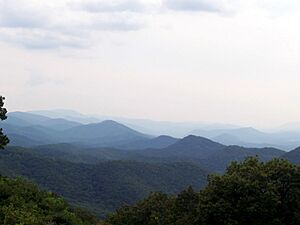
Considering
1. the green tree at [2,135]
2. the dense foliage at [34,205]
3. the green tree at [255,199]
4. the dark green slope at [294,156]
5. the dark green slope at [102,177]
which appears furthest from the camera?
the dark green slope at [294,156]

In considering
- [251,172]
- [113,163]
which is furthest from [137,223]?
[113,163]

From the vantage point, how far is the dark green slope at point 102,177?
325 ft

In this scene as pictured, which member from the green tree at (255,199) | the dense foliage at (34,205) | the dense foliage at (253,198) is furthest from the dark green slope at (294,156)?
the dense foliage at (34,205)

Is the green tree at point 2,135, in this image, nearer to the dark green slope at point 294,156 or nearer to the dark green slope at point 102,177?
the dark green slope at point 102,177

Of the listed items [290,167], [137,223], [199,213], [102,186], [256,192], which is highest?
[290,167]

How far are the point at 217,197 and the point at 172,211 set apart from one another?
17.3 ft

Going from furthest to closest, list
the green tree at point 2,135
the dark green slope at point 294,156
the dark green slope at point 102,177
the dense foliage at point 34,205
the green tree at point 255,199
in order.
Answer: the dark green slope at point 294,156, the dark green slope at point 102,177, the green tree at point 2,135, the green tree at point 255,199, the dense foliage at point 34,205

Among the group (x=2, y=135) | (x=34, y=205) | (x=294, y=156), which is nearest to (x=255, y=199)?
(x=34, y=205)

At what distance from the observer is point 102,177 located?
11425 centimetres

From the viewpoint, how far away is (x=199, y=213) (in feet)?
72.1

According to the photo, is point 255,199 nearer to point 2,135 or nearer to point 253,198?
point 253,198

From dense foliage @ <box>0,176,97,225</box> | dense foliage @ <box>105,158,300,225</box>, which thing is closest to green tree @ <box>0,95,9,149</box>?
dense foliage @ <box>0,176,97,225</box>

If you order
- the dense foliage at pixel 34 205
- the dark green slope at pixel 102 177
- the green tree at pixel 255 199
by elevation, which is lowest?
the dark green slope at pixel 102 177

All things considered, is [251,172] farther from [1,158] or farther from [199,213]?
[1,158]
